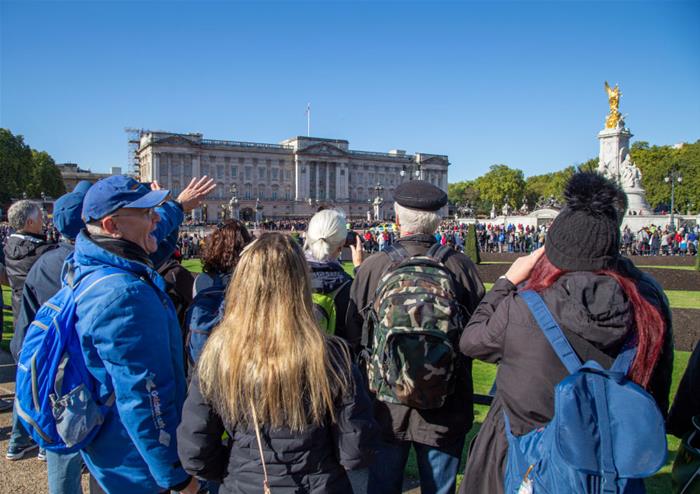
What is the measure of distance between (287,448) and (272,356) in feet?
1.05

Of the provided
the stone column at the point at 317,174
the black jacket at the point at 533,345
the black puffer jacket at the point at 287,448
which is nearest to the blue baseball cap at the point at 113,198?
the black puffer jacket at the point at 287,448

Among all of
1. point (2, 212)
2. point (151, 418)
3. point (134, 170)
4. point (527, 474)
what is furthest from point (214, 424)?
point (134, 170)

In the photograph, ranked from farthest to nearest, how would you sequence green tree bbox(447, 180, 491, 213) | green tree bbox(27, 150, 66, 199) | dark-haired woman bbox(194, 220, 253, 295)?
green tree bbox(447, 180, 491, 213), green tree bbox(27, 150, 66, 199), dark-haired woman bbox(194, 220, 253, 295)

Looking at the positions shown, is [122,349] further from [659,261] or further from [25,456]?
[659,261]

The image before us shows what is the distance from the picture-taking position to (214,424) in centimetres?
181

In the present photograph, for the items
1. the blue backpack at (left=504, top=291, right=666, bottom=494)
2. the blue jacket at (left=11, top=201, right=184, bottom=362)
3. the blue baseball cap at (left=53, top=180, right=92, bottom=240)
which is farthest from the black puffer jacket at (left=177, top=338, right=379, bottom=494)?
the blue baseball cap at (left=53, top=180, right=92, bottom=240)

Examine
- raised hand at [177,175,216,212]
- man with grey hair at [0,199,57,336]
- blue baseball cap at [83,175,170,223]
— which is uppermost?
raised hand at [177,175,216,212]

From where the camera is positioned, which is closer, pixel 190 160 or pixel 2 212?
pixel 2 212

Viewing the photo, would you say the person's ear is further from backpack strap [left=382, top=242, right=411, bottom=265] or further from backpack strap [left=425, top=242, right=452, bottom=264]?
backpack strap [left=425, top=242, right=452, bottom=264]

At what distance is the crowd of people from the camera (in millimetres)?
1720

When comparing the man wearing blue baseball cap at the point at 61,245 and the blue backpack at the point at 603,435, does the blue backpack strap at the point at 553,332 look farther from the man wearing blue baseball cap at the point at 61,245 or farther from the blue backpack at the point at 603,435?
the man wearing blue baseball cap at the point at 61,245

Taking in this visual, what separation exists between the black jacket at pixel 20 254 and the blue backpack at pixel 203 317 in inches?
98.3

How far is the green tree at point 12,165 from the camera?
2319 inches

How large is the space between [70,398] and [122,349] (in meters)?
0.29
